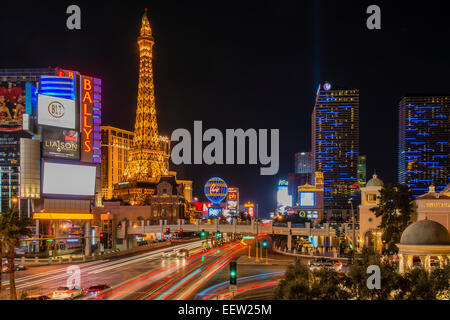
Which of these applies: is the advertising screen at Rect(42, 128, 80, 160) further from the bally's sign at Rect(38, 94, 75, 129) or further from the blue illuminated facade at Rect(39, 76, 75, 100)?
the blue illuminated facade at Rect(39, 76, 75, 100)

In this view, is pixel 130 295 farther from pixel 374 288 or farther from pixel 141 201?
pixel 141 201

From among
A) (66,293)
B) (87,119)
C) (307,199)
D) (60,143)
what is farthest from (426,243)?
(307,199)

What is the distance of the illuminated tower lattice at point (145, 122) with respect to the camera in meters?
150

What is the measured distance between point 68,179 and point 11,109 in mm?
59449

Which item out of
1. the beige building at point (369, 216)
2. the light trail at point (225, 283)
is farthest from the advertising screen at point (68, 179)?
the beige building at point (369, 216)

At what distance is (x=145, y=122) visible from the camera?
494 ft

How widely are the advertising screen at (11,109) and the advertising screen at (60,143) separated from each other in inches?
2105

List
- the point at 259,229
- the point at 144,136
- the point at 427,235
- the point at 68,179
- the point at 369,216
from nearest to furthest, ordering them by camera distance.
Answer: the point at 427,235
the point at 369,216
the point at 259,229
the point at 68,179
the point at 144,136

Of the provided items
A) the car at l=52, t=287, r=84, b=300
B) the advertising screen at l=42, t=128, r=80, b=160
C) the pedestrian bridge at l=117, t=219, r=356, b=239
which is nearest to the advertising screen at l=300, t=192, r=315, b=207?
the pedestrian bridge at l=117, t=219, r=356, b=239

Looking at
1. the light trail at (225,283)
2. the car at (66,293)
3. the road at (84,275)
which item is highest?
the car at (66,293)

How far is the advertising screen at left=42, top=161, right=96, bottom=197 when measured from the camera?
8762 centimetres

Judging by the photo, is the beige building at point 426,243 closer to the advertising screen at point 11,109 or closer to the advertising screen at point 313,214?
the advertising screen at point 11,109

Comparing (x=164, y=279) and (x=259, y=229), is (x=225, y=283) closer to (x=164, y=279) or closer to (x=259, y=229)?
(x=164, y=279)

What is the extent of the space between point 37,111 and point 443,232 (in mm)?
75776
